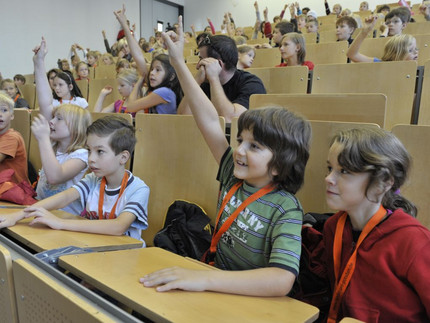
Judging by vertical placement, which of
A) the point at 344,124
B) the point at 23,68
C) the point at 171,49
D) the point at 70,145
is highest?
the point at 23,68

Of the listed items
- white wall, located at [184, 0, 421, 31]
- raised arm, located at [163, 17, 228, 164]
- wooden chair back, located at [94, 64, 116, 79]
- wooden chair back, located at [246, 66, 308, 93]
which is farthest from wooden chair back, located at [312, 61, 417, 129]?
white wall, located at [184, 0, 421, 31]

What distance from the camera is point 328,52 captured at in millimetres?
3523

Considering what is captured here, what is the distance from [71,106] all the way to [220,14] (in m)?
9.65

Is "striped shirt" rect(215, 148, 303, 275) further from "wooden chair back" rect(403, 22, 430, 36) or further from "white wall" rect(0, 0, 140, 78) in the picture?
"white wall" rect(0, 0, 140, 78)

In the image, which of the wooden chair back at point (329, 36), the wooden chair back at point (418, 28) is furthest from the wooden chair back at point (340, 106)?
the wooden chair back at point (329, 36)

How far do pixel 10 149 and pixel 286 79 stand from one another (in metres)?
1.90

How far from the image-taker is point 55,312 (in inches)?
30.1

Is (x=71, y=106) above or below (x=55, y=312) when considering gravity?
above

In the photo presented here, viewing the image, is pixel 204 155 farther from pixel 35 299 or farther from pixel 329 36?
pixel 329 36

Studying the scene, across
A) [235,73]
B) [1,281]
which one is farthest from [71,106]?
[1,281]

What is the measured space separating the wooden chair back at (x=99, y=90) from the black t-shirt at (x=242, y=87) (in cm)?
177

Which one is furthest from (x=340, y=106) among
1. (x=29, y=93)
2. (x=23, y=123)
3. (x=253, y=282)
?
(x=29, y=93)

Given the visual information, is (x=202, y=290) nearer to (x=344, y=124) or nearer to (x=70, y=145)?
(x=344, y=124)

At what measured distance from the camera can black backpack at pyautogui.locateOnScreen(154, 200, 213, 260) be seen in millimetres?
1343
